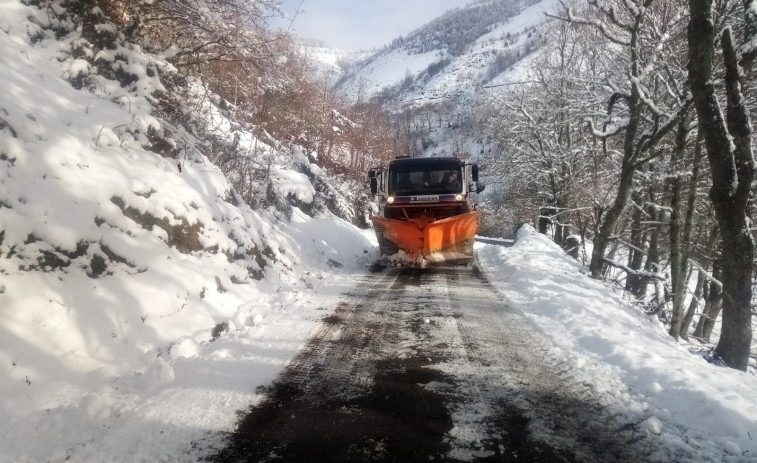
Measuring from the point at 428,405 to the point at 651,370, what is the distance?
2089 mm

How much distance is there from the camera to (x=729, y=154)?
5730 mm

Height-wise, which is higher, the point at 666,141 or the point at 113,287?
the point at 666,141

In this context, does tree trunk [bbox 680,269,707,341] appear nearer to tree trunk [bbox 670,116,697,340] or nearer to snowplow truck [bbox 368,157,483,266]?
tree trunk [bbox 670,116,697,340]

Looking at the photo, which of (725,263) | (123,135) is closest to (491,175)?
(725,263)

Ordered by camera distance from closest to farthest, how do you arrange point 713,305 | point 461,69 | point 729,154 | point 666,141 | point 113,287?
point 113,287 < point 729,154 < point 666,141 < point 713,305 < point 461,69

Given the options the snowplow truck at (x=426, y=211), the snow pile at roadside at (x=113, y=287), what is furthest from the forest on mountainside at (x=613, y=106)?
the snowplow truck at (x=426, y=211)

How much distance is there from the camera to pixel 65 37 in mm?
6488

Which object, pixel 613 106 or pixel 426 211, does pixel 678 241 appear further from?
pixel 426 211

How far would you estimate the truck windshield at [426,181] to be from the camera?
1139 cm

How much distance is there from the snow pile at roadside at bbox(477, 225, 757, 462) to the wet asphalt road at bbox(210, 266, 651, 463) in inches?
12.5

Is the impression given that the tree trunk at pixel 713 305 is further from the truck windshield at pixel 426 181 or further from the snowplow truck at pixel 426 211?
the truck windshield at pixel 426 181

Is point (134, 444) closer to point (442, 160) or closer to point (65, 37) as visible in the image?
point (65, 37)

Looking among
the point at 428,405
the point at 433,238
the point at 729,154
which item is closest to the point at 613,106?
the point at 433,238

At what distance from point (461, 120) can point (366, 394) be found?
10902cm
